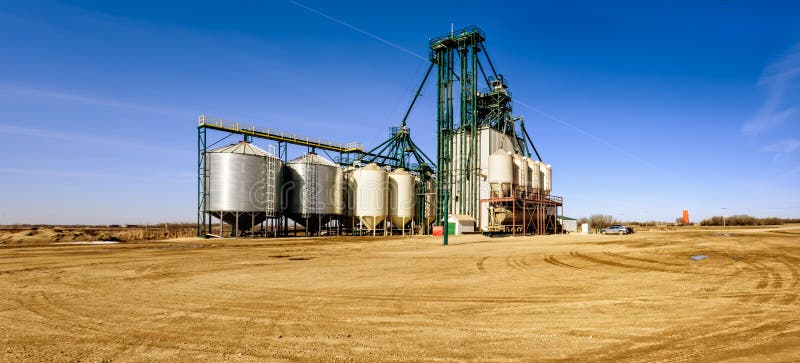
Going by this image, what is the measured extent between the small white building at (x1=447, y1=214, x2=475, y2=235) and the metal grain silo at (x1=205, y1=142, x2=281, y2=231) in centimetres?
2205

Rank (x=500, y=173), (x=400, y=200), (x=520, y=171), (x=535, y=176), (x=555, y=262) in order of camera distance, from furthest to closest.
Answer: (x=535, y=176) < (x=400, y=200) < (x=520, y=171) < (x=500, y=173) < (x=555, y=262)

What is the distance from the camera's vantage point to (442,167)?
213 feet

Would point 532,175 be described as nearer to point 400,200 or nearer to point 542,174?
point 542,174

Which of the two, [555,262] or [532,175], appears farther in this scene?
[532,175]

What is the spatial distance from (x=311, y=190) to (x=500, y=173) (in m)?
25.8

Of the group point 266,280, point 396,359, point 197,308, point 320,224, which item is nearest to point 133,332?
point 197,308

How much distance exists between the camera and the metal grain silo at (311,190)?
55.6 m

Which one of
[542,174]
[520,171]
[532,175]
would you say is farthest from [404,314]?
[542,174]

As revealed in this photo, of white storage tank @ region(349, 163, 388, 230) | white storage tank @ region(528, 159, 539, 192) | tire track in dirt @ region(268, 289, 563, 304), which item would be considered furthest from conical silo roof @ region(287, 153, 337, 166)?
tire track in dirt @ region(268, 289, 563, 304)

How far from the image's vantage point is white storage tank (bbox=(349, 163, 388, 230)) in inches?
2387

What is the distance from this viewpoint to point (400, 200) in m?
63.6

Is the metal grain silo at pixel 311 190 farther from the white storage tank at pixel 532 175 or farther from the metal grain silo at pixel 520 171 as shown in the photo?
the white storage tank at pixel 532 175

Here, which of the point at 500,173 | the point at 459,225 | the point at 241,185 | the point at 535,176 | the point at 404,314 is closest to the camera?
the point at 404,314

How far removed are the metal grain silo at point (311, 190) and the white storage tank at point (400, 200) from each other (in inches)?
329
